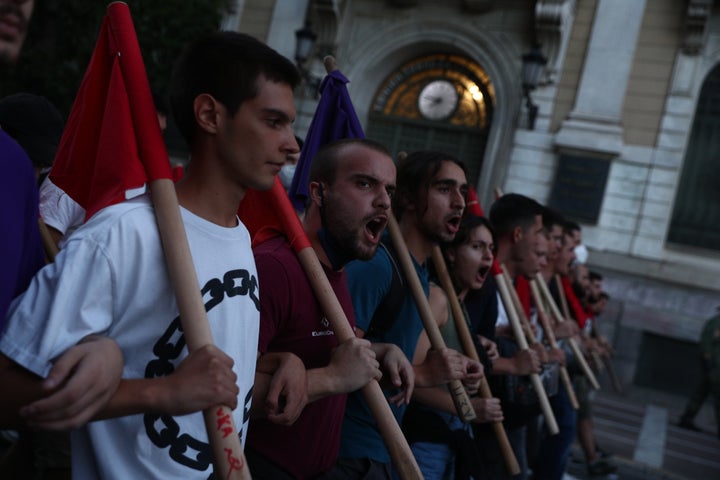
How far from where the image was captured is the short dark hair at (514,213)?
446 cm

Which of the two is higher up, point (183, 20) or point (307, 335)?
point (183, 20)

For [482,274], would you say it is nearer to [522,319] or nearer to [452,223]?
[452,223]

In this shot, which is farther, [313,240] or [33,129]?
[33,129]

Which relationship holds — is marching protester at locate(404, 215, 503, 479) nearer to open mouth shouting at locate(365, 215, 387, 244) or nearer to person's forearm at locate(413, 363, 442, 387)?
person's forearm at locate(413, 363, 442, 387)

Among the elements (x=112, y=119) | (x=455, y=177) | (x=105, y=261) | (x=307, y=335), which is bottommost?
(x=307, y=335)

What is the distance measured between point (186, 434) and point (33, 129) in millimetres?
1803

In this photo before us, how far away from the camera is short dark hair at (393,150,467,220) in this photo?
3152mm

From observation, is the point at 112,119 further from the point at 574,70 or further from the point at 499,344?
the point at 574,70

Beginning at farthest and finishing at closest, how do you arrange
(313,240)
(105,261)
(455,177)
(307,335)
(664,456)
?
1. (664,456)
2. (455,177)
3. (313,240)
4. (307,335)
5. (105,261)

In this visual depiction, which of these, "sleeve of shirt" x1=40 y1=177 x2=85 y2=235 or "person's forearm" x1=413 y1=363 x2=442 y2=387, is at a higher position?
"sleeve of shirt" x1=40 y1=177 x2=85 y2=235

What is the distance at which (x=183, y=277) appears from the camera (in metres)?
1.39

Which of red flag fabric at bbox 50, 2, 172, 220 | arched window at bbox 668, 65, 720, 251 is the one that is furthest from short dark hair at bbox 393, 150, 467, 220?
arched window at bbox 668, 65, 720, 251

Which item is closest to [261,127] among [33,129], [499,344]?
[33,129]

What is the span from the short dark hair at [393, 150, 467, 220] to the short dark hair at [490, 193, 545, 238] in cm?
132
